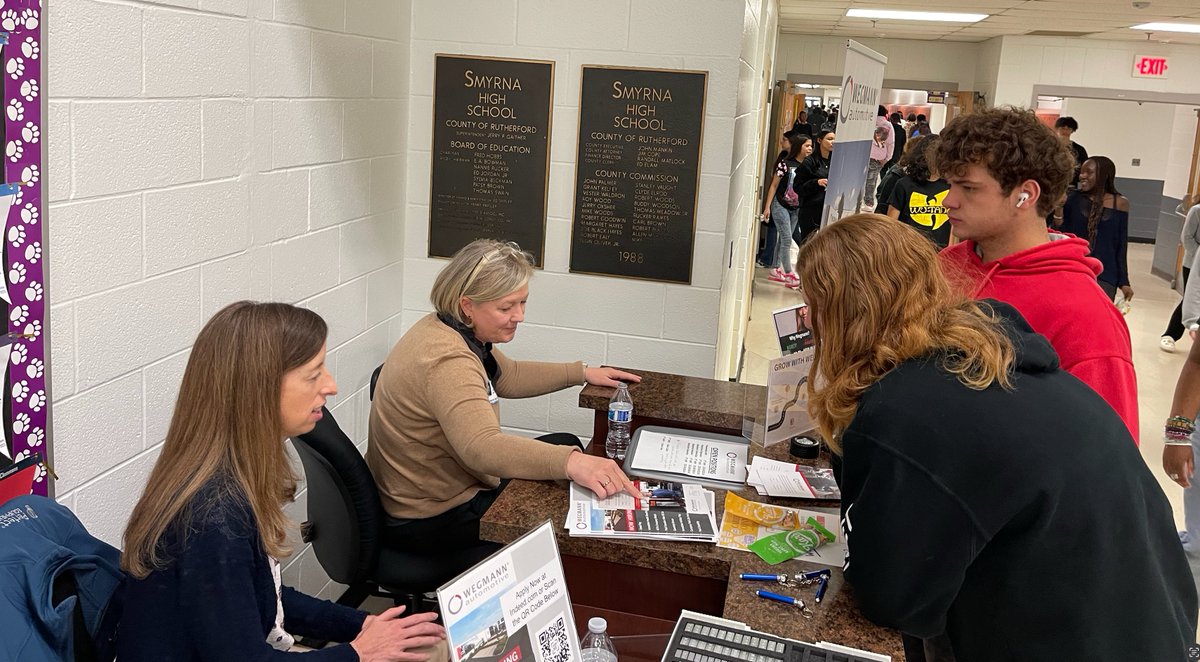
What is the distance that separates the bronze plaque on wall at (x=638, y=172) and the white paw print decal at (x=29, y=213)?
2028 millimetres

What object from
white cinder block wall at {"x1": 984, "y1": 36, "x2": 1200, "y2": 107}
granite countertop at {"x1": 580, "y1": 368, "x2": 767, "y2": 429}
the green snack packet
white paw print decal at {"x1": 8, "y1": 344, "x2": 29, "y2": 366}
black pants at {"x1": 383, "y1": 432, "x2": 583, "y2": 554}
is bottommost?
black pants at {"x1": 383, "y1": 432, "x2": 583, "y2": 554}

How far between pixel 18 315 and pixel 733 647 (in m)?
1.38

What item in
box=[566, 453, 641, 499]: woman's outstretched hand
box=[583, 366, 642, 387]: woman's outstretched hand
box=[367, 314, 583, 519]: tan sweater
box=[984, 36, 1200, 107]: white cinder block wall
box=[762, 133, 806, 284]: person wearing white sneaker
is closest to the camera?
box=[566, 453, 641, 499]: woman's outstretched hand

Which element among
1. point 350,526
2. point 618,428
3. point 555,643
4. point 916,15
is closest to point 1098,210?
point 916,15

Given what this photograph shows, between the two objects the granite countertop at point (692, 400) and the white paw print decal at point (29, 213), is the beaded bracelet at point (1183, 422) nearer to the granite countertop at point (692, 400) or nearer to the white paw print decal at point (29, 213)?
the granite countertop at point (692, 400)

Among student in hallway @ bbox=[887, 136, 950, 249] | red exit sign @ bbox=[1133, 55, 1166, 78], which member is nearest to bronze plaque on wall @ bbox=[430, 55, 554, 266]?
student in hallway @ bbox=[887, 136, 950, 249]

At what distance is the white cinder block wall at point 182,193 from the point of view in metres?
1.94

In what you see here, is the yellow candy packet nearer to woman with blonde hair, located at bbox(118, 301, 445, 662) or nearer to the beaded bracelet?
woman with blonde hair, located at bbox(118, 301, 445, 662)

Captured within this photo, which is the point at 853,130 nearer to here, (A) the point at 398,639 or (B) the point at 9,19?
(A) the point at 398,639

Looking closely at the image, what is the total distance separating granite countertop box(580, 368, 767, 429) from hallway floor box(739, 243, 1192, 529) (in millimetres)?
2928

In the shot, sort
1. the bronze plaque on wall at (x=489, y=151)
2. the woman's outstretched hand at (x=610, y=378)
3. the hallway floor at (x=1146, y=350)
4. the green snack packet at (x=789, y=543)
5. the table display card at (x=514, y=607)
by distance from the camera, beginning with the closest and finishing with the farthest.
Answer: the table display card at (x=514, y=607), the green snack packet at (x=789, y=543), the woman's outstretched hand at (x=610, y=378), the bronze plaque on wall at (x=489, y=151), the hallway floor at (x=1146, y=350)

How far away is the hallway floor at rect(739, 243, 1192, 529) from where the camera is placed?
5.68 metres

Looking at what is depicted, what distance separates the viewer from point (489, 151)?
141 inches

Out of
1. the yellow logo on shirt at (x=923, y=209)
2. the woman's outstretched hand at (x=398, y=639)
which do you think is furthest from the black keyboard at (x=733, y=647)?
the yellow logo on shirt at (x=923, y=209)
